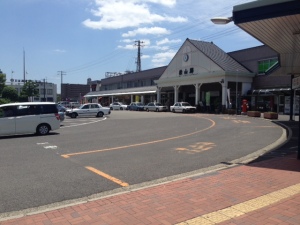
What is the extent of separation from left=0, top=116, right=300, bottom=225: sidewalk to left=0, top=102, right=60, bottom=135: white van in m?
11.4

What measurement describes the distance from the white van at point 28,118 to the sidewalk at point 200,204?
11.4 metres

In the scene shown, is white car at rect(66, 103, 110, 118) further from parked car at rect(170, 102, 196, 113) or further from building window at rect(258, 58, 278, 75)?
building window at rect(258, 58, 278, 75)

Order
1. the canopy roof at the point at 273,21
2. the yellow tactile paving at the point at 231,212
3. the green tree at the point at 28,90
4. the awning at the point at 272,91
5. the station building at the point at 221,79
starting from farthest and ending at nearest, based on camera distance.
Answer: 1. the green tree at the point at 28,90
2. the station building at the point at 221,79
3. the awning at the point at 272,91
4. the canopy roof at the point at 273,21
5. the yellow tactile paving at the point at 231,212

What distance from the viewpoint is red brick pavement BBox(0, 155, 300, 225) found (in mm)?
4520

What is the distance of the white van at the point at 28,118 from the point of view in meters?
15.1

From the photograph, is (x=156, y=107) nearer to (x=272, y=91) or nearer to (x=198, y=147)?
(x=272, y=91)

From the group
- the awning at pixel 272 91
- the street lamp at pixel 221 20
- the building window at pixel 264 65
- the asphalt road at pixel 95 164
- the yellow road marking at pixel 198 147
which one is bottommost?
the asphalt road at pixel 95 164

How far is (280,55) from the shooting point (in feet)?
58.6

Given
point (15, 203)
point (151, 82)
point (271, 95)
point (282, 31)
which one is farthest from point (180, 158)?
point (151, 82)

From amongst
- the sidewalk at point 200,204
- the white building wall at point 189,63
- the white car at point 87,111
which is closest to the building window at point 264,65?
the white building wall at point 189,63

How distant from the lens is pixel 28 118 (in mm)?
15742

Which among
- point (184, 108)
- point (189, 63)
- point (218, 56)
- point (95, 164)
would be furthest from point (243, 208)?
point (189, 63)

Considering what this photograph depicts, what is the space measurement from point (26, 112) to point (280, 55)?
14.5 meters

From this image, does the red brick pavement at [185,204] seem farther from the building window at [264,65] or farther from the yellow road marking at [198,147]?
the building window at [264,65]
